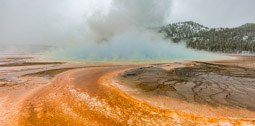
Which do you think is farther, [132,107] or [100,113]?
[132,107]

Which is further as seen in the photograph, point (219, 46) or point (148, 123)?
point (219, 46)

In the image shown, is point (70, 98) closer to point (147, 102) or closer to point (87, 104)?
point (87, 104)

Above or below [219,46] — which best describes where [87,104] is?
below

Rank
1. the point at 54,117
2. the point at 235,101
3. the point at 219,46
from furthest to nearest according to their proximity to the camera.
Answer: the point at 219,46 → the point at 235,101 → the point at 54,117

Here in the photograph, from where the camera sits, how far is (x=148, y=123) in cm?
471

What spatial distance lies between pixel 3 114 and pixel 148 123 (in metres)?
7.15

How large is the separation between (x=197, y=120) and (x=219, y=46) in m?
122

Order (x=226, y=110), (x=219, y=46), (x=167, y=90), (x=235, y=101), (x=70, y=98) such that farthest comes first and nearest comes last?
(x=219, y=46) → (x=167, y=90) → (x=70, y=98) → (x=235, y=101) → (x=226, y=110)

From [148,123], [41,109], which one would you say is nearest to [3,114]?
[41,109]

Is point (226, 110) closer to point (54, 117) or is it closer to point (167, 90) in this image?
point (167, 90)

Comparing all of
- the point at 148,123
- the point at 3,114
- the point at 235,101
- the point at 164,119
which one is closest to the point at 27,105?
the point at 3,114

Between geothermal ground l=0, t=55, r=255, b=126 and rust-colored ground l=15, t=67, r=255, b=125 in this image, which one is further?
geothermal ground l=0, t=55, r=255, b=126

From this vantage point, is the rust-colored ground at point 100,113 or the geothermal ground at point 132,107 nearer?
the rust-colored ground at point 100,113

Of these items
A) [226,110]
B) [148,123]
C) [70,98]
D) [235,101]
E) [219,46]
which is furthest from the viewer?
[219,46]
